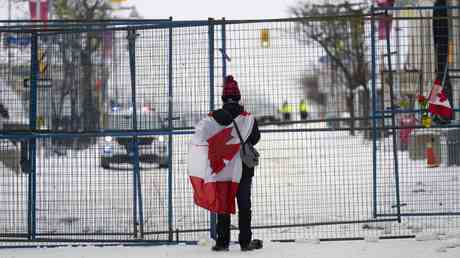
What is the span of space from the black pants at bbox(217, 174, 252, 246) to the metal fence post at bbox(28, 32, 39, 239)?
8.49 feet

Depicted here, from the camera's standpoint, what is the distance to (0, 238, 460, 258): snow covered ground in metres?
8.24

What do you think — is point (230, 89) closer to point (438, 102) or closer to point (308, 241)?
point (308, 241)

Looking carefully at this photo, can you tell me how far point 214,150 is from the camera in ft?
28.3

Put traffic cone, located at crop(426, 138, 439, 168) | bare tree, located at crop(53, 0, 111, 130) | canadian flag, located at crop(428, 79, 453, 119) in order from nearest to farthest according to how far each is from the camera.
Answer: bare tree, located at crop(53, 0, 111, 130), canadian flag, located at crop(428, 79, 453, 119), traffic cone, located at crop(426, 138, 439, 168)

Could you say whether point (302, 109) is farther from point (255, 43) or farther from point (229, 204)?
point (229, 204)

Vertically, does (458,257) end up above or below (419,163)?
below

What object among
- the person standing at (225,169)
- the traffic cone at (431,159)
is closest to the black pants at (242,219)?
the person standing at (225,169)

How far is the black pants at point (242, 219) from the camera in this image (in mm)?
8492

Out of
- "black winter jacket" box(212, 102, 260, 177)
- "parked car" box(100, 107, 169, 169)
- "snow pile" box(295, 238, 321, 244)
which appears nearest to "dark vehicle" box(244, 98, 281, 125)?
"black winter jacket" box(212, 102, 260, 177)

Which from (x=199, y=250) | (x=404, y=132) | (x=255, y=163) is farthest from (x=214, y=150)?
(x=404, y=132)

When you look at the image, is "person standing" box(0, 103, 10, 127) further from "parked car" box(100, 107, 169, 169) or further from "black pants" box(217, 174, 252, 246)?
"black pants" box(217, 174, 252, 246)

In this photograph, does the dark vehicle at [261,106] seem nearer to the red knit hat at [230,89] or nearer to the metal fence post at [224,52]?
the metal fence post at [224,52]

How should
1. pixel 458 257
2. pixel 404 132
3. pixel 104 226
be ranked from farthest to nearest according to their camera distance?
pixel 404 132 < pixel 104 226 < pixel 458 257

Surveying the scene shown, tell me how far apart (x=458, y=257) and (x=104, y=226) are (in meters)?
4.84
